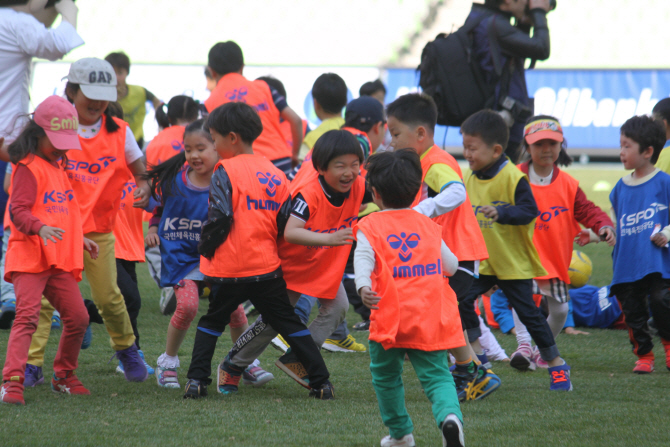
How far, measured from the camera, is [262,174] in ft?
11.3

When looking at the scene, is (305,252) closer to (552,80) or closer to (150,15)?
(552,80)

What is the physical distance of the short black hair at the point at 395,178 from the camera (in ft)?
9.09

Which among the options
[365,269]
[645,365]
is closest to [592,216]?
[645,365]

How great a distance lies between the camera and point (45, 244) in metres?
3.32

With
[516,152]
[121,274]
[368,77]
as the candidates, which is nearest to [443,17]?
[368,77]

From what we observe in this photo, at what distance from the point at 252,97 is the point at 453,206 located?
10.4 ft

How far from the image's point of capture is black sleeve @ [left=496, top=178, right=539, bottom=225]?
11.9 feet

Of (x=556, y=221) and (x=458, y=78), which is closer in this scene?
(x=556, y=221)

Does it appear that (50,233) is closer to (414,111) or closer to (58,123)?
(58,123)

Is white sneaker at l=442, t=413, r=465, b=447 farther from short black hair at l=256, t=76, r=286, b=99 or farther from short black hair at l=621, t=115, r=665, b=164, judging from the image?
short black hair at l=256, t=76, r=286, b=99

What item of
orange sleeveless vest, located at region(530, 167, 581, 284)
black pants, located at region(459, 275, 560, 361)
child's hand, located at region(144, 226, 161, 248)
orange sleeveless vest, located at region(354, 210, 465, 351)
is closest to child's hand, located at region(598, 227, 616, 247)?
orange sleeveless vest, located at region(530, 167, 581, 284)

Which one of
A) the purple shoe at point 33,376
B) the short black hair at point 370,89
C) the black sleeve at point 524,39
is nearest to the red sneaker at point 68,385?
the purple shoe at point 33,376

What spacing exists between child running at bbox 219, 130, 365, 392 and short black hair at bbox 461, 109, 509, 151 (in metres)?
0.63

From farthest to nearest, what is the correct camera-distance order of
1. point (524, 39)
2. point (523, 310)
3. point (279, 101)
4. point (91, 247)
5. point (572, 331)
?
point (279, 101) → point (572, 331) → point (524, 39) → point (523, 310) → point (91, 247)
